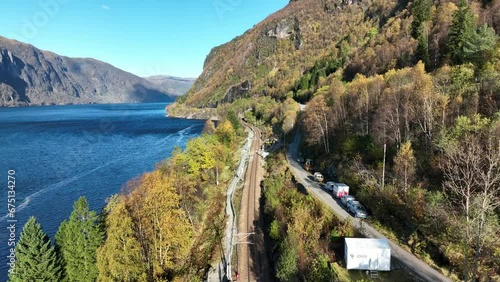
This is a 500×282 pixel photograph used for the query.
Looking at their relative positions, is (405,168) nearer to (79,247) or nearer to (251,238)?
(251,238)

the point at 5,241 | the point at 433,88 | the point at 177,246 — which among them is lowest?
the point at 5,241

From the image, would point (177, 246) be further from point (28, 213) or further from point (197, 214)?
point (28, 213)

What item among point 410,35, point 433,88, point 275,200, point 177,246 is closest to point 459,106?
point 433,88

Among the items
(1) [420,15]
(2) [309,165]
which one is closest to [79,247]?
(2) [309,165]

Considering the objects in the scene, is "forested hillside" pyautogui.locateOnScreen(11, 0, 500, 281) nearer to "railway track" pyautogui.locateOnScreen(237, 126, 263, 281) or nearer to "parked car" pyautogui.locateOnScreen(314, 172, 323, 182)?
"parked car" pyautogui.locateOnScreen(314, 172, 323, 182)

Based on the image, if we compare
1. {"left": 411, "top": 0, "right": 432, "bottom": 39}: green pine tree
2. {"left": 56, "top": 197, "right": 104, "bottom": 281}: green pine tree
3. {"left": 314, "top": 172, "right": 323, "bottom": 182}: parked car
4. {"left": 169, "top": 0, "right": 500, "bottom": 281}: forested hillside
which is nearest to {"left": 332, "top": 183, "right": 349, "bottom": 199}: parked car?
{"left": 169, "top": 0, "right": 500, "bottom": 281}: forested hillside

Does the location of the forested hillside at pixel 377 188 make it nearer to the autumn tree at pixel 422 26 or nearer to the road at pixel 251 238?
the autumn tree at pixel 422 26
